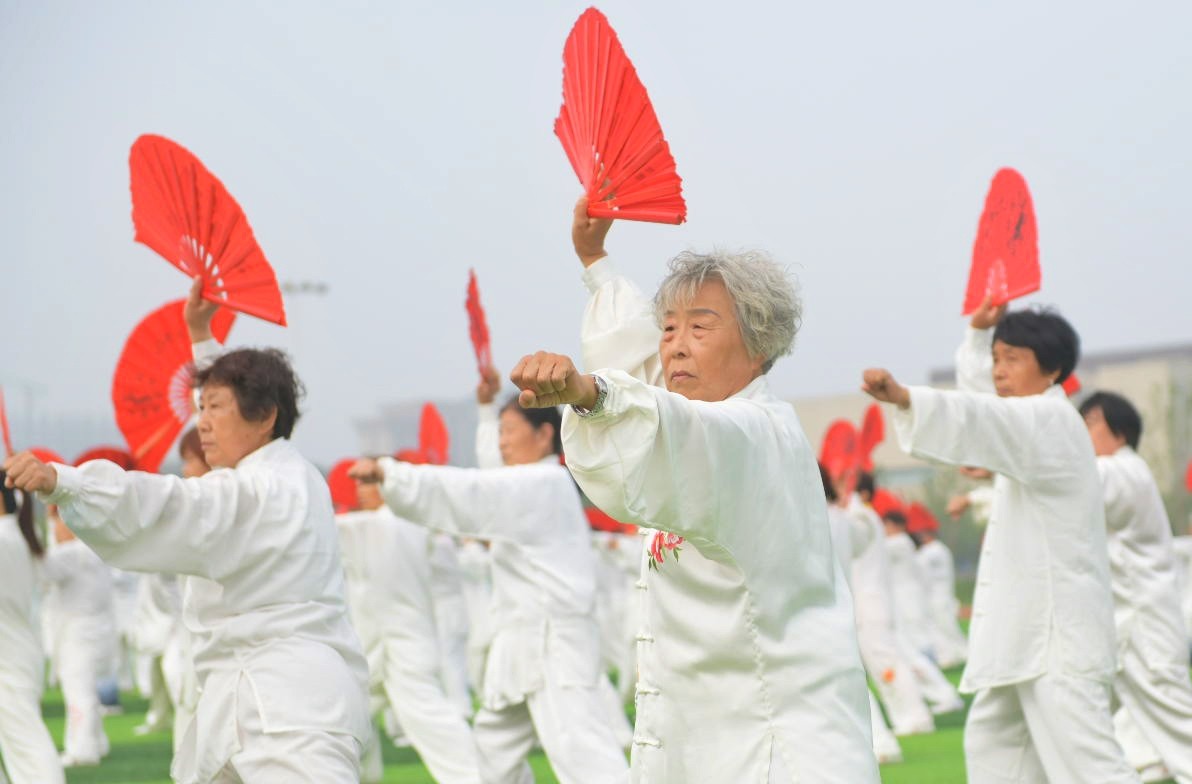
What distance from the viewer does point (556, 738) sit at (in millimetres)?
7016

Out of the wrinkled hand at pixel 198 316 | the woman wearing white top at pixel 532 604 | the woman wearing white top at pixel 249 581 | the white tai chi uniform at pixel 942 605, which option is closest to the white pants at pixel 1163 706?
the woman wearing white top at pixel 532 604

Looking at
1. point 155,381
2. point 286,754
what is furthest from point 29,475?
point 155,381

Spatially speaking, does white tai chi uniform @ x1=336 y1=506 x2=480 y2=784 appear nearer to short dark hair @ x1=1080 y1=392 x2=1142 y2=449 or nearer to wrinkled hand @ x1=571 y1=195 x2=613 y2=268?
short dark hair @ x1=1080 y1=392 x2=1142 y2=449

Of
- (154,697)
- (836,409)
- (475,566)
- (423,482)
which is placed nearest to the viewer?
(423,482)

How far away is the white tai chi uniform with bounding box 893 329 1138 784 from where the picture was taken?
5.63m

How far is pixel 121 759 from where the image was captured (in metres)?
10.8

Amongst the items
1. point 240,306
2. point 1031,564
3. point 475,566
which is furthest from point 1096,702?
point 475,566

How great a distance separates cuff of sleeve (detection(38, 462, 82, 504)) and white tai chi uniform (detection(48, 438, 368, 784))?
0.13 meters

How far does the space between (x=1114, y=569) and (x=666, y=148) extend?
4.55 m

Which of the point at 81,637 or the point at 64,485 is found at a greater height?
the point at 64,485

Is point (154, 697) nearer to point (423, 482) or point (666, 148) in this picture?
point (423, 482)

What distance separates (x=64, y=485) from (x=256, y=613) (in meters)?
0.78

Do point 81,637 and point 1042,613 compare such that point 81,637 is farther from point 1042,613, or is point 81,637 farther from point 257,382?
point 1042,613

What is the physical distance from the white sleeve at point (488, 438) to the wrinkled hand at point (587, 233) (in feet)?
13.0
